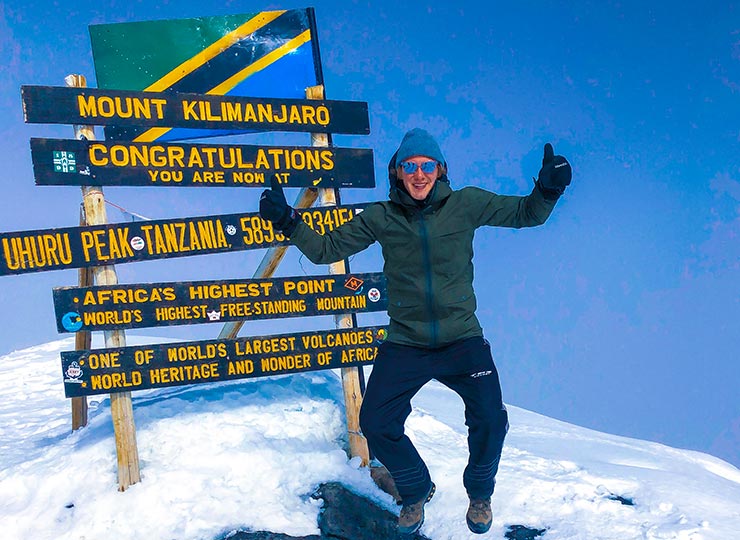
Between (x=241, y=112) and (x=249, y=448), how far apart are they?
3.45 metres

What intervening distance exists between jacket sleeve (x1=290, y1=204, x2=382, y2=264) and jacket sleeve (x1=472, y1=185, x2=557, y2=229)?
682mm

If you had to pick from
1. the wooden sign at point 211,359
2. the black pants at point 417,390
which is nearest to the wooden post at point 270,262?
the wooden sign at point 211,359

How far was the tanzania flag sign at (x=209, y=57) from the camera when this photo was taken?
5.87 meters

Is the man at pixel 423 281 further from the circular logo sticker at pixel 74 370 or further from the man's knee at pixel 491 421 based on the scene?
the circular logo sticker at pixel 74 370

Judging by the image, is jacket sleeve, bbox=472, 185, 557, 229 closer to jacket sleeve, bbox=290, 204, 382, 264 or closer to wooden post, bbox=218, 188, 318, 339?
jacket sleeve, bbox=290, 204, 382, 264

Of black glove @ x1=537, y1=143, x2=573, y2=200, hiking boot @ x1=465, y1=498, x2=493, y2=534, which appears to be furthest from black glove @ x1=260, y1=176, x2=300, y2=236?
hiking boot @ x1=465, y1=498, x2=493, y2=534

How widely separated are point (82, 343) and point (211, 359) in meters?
1.54

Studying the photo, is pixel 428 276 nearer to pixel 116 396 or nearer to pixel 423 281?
pixel 423 281

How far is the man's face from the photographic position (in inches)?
Result: 151

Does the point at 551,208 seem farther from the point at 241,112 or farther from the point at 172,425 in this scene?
the point at 172,425

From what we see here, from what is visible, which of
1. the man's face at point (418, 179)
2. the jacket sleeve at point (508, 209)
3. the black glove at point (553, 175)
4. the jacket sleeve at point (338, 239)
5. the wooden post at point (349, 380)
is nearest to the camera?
the black glove at point (553, 175)

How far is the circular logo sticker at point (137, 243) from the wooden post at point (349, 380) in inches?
73.5

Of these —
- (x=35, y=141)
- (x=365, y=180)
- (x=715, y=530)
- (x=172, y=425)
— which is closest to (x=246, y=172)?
(x=365, y=180)

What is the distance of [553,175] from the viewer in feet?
11.7
